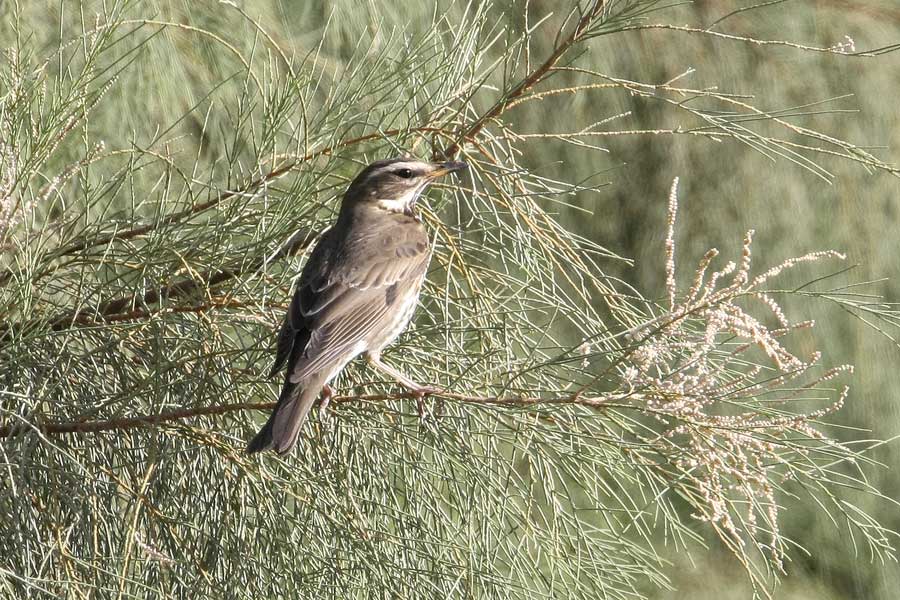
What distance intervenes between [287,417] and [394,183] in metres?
0.78

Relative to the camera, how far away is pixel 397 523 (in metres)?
2.28

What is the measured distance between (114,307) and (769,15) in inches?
87.8

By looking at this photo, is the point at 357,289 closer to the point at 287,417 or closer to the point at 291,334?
the point at 291,334

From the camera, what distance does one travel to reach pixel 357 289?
2707mm

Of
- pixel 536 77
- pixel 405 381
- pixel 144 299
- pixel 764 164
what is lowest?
pixel 764 164

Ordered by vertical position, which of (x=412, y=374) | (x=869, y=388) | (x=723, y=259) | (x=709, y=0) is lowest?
(x=869, y=388)

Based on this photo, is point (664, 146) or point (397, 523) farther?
point (664, 146)

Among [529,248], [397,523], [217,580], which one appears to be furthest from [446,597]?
[529,248]

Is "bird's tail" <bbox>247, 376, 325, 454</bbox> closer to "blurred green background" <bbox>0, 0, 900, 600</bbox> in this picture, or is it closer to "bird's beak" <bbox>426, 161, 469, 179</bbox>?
"bird's beak" <bbox>426, 161, 469, 179</bbox>

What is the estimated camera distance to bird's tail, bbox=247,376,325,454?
1979 mm

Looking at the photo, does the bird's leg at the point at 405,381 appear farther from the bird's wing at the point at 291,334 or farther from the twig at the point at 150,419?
the bird's wing at the point at 291,334

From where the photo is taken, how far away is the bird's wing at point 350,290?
230 cm

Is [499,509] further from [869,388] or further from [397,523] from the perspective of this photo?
[869,388]

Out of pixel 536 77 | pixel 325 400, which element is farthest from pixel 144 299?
pixel 536 77
